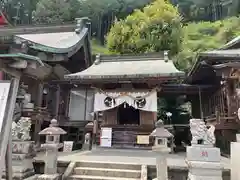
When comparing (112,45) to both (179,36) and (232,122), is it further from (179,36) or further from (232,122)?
(232,122)

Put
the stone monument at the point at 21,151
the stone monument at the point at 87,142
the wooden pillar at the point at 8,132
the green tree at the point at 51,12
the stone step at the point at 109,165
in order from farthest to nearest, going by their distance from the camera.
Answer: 1. the green tree at the point at 51,12
2. the stone monument at the point at 87,142
3. the stone step at the point at 109,165
4. the stone monument at the point at 21,151
5. the wooden pillar at the point at 8,132

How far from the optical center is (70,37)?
15.0 meters

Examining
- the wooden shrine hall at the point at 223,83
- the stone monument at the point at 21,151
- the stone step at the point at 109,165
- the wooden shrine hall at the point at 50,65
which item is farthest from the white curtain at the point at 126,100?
the stone monument at the point at 21,151

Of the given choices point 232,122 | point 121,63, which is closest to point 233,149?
point 232,122

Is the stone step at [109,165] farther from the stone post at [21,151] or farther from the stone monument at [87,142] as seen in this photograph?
the stone monument at [87,142]

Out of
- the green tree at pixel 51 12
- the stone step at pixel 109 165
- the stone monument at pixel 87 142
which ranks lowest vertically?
the stone step at pixel 109 165

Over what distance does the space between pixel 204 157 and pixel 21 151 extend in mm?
5104

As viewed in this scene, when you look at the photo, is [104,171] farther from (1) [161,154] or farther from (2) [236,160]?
(2) [236,160]

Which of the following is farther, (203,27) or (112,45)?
(203,27)

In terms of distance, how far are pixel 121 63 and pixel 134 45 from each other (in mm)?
7637

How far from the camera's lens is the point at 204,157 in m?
5.53

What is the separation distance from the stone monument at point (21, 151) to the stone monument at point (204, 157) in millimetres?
4659

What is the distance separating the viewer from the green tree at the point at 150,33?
20969mm

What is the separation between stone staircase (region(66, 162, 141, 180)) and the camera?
696 cm
